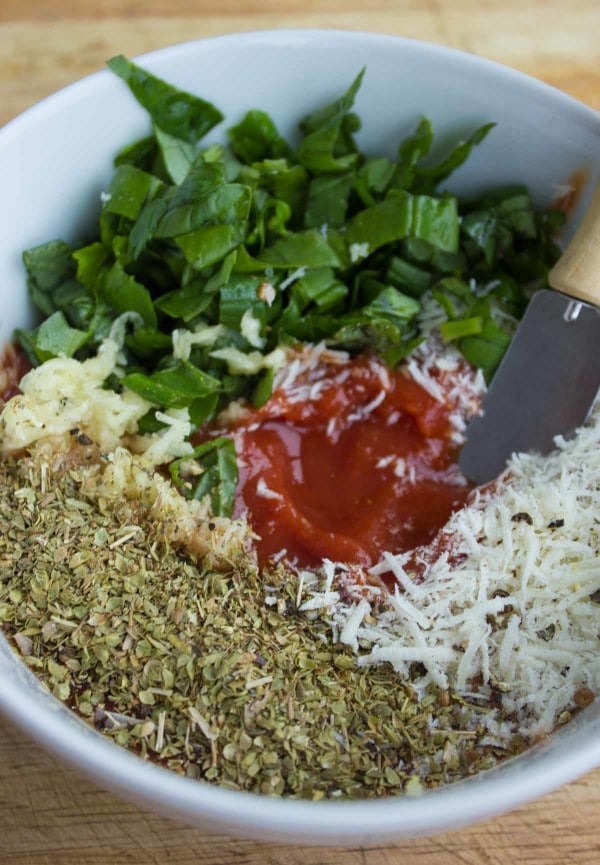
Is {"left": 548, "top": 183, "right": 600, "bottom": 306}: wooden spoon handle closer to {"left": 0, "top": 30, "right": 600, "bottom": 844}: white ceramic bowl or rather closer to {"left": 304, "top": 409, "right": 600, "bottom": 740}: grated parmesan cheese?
{"left": 0, "top": 30, "right": 600, "bottom": 844}: white ceramic bowl

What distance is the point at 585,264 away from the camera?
5.16 ft

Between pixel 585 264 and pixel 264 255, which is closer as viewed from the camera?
pixel 585 264

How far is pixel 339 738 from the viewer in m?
1.29

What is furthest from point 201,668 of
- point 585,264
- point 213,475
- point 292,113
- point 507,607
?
point 292,113

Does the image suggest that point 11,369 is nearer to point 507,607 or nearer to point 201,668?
point 201,668

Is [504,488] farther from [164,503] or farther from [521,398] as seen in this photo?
[164,503]

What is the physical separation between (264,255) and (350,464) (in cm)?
44

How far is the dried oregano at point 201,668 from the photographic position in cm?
125

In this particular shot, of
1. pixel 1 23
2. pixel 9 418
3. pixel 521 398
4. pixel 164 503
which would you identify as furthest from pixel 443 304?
pixel 1 23

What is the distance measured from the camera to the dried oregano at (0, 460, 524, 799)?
4.10ft

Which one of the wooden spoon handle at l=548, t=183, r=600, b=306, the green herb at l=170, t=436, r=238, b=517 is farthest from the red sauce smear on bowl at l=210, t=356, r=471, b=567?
the wooden spoon handle at l=548, t=183, r=600, b=306

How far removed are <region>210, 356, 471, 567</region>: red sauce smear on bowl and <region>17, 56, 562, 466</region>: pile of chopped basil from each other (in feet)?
0.24

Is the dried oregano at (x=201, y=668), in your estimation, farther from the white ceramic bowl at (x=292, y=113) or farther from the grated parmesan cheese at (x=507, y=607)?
the white ceramic bowl at (x=292, y=113)

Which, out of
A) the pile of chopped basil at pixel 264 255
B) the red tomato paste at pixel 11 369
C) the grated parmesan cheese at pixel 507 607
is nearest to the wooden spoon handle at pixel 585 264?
the pile of chopped basil at pixel 264 255
